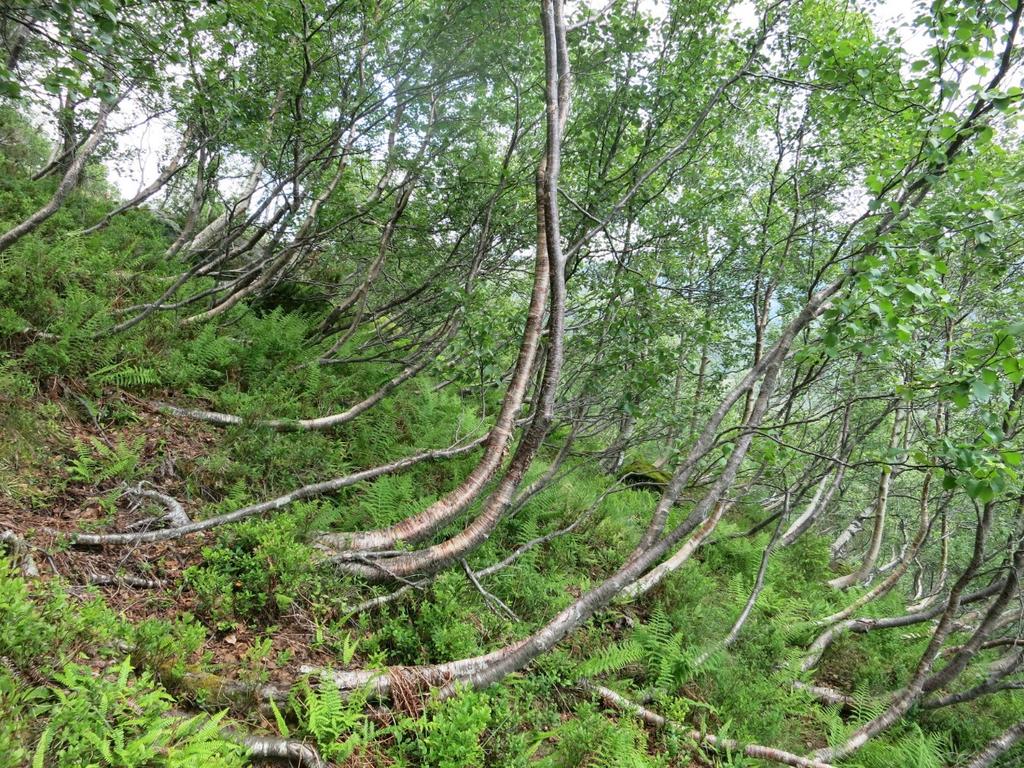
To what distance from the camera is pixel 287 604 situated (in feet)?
12.5

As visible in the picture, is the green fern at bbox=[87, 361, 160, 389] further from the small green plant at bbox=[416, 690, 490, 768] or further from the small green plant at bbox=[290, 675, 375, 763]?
the small green plant at bbox=[416, 690, 490, 768]

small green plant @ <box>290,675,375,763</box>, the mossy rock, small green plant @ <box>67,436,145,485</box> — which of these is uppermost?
the mossy rock

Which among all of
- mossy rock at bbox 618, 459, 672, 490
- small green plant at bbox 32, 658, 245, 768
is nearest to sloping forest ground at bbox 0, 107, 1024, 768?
small green plant at bbox 32, 658, 245, 768

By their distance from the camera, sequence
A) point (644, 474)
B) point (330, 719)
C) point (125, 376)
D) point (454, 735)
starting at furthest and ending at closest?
point (644, 474)
point (125, 376)
point (454, 735)
point (330, 719)

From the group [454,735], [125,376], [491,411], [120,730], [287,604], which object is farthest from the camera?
[491,411]

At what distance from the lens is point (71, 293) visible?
18.7 ft

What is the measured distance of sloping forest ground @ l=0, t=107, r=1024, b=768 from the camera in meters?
2.78

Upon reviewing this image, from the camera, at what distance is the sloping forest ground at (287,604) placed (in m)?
2.78

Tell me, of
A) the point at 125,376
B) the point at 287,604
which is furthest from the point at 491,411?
the point at 287,604

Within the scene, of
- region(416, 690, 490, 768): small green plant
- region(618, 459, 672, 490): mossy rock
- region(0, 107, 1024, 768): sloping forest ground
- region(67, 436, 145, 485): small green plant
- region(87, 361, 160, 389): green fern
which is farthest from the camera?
region(618, 459, 672, 490): mossy rock

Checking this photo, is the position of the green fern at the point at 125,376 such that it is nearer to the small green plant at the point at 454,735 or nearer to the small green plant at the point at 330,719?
the small green plant at the point at 330,719

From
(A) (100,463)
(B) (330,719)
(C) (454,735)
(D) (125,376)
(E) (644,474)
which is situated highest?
(E) (644,474)

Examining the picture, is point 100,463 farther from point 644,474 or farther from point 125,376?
point 644,474

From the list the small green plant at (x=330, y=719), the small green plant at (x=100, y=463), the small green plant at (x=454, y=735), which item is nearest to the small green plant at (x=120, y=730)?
the small green plant at (x=330, y=719)
